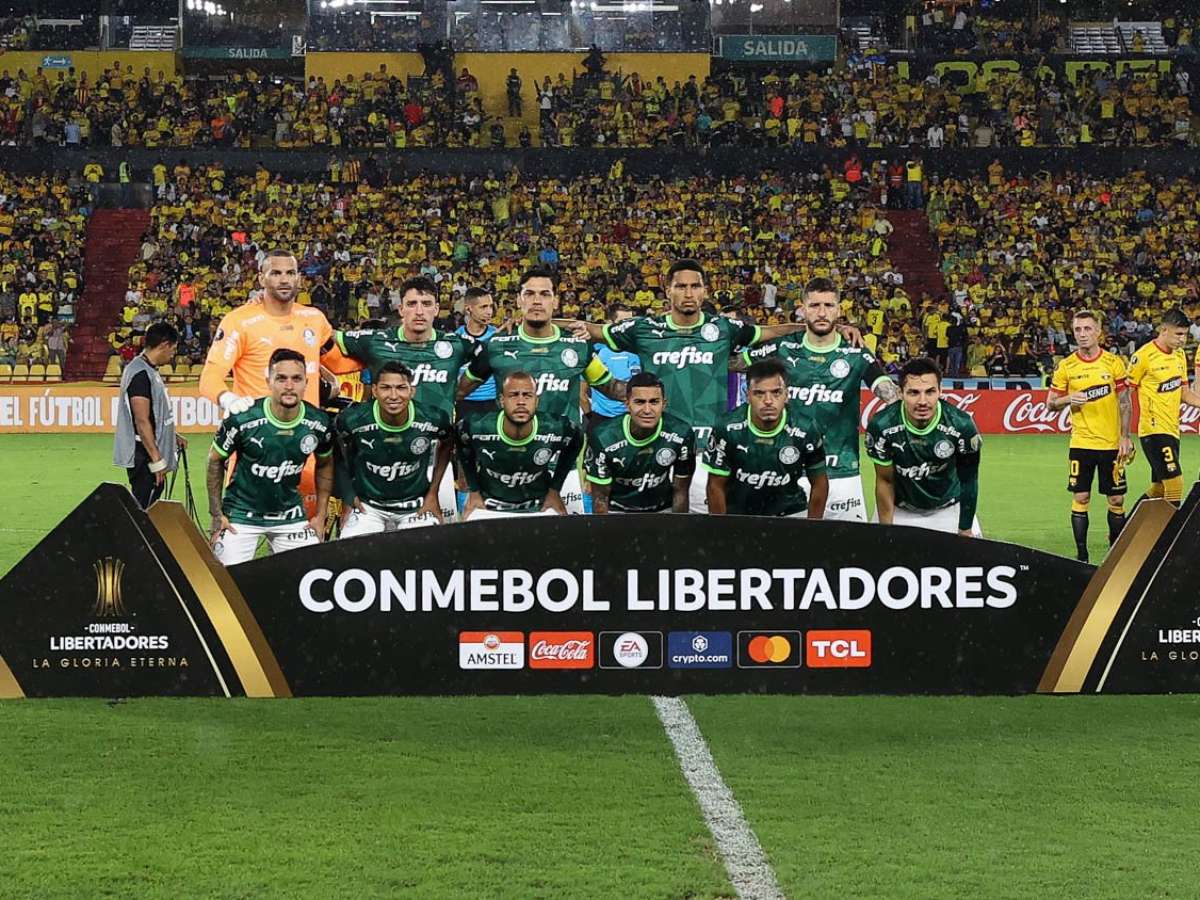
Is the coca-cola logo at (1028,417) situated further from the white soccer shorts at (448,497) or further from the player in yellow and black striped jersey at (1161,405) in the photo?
the white soccer shorts at (448,497)

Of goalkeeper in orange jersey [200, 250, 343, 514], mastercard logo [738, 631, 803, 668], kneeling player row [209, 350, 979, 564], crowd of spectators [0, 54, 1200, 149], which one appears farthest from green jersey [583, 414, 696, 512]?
crowd of spectators [0, 54, 1200, 149]

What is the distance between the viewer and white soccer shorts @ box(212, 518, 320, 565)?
7996mm

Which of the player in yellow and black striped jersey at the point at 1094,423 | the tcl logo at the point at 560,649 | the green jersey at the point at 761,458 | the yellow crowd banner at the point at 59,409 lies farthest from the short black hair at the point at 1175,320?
the yellow crowd banner at the point at 59,409

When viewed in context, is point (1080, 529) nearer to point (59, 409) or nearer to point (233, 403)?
point (233, 403)

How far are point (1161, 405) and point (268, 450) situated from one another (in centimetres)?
746

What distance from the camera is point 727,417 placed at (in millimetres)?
7719

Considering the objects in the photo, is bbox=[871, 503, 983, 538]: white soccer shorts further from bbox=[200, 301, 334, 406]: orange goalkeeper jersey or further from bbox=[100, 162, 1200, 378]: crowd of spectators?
bbox=[100, 162, 1200, 378]: crowd of spectators

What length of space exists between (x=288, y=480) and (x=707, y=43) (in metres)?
35.0

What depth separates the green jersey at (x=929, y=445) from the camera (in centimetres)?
778

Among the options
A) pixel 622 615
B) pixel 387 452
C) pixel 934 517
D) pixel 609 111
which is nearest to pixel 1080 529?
pixel 934 517

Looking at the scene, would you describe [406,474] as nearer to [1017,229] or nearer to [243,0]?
[1017,229]

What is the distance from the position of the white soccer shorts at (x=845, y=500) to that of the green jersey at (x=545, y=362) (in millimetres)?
1503

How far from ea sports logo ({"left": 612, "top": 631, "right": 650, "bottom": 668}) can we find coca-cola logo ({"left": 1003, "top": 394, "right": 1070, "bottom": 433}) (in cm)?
2027

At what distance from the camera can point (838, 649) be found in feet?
22.0
